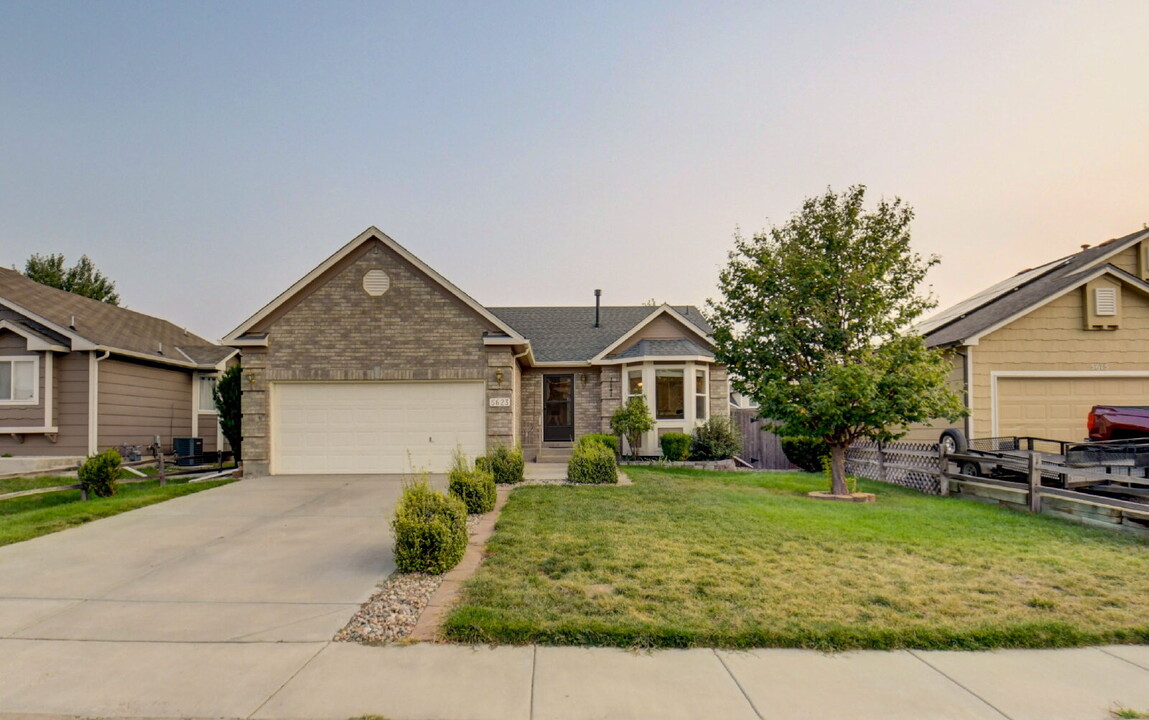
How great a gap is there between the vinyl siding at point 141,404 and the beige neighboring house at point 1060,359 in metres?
20.8

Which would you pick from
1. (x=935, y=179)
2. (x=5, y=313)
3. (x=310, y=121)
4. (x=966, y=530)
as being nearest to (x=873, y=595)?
(x=966, y=530)

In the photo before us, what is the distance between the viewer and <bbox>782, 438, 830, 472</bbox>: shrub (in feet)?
50.3

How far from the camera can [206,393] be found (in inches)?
793

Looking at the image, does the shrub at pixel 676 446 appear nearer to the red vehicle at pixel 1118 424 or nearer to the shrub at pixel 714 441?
the shrub at pixel 714 441

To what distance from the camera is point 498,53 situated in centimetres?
1362

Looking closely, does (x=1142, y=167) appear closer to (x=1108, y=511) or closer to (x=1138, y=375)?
(x=1138, y=375)

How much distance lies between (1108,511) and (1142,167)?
33.7ft

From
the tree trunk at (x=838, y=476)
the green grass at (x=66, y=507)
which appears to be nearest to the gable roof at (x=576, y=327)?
the tree trunk at (x=838, y=476)

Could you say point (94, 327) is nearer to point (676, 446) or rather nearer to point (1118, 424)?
point (676, 446)

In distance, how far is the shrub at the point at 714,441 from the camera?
1628 centimetres

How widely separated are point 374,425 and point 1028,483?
12.6m

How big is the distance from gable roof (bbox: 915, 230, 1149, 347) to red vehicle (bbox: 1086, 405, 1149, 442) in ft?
8.66

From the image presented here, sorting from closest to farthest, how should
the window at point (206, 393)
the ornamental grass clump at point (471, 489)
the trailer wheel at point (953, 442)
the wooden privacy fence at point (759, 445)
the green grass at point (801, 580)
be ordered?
the green grass at point (801, 580) < the ornamental grass clump at point (471, 489) < the trailer wheel at point (953, 442) < the wooden privacy fence at point (759, 445) < the window at point (206, 393)

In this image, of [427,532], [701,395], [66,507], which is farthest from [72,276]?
[427,532]
